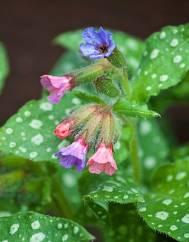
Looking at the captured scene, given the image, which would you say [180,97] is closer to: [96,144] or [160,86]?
[160,86]

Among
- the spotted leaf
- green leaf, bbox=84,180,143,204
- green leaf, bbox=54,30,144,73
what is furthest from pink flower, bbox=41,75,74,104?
the spotted leaf

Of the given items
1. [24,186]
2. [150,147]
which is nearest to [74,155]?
[24,186]

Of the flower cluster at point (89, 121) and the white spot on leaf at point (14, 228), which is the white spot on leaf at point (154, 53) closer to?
the flower cluster at point (89, 121)

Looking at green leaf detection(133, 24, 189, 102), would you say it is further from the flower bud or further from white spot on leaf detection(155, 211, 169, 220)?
white spot on leaf detection(155, 211, 169, 220)

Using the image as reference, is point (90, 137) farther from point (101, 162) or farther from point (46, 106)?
point (46, 106)

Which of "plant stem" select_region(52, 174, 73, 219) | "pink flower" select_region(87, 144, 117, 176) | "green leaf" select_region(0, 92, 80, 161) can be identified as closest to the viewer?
"pink flower" select_region(87, 144, 117, 176)

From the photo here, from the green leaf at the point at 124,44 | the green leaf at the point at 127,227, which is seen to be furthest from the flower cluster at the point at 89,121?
the green leaf at the point at 124,44

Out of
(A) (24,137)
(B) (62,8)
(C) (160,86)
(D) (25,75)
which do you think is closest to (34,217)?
(A) (24,137)
